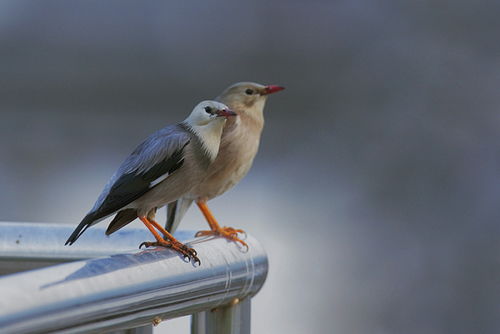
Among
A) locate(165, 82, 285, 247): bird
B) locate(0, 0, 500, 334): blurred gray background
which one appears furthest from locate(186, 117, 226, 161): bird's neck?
locate(0, 0, 500, 334): blurred gray background

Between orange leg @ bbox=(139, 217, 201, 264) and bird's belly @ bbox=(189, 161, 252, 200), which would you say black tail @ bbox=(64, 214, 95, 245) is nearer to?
orange leg @ bbox=(139, 217, 201, 264)

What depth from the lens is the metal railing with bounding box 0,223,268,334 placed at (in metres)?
0.89

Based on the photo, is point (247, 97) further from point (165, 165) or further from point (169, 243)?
point (169, 243)

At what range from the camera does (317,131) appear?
8773 millimetres

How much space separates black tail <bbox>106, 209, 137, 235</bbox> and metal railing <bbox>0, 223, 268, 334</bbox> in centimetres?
2

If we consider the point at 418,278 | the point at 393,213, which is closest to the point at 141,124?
the point at 393,213

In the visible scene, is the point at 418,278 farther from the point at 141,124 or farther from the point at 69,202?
the point at 141,124

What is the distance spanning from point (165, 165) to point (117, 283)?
2.07 ft

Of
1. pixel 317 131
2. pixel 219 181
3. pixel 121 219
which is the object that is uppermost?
pixel 121 219

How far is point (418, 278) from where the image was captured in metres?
5.23

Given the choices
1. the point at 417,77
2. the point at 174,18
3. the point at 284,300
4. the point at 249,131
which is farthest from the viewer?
the point at 174,18

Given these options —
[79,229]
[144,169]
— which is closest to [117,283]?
[79,229]

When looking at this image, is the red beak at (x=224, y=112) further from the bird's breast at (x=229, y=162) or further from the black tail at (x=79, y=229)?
the bird's breast at (x=229, y=162)

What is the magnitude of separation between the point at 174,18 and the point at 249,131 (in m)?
9.70
